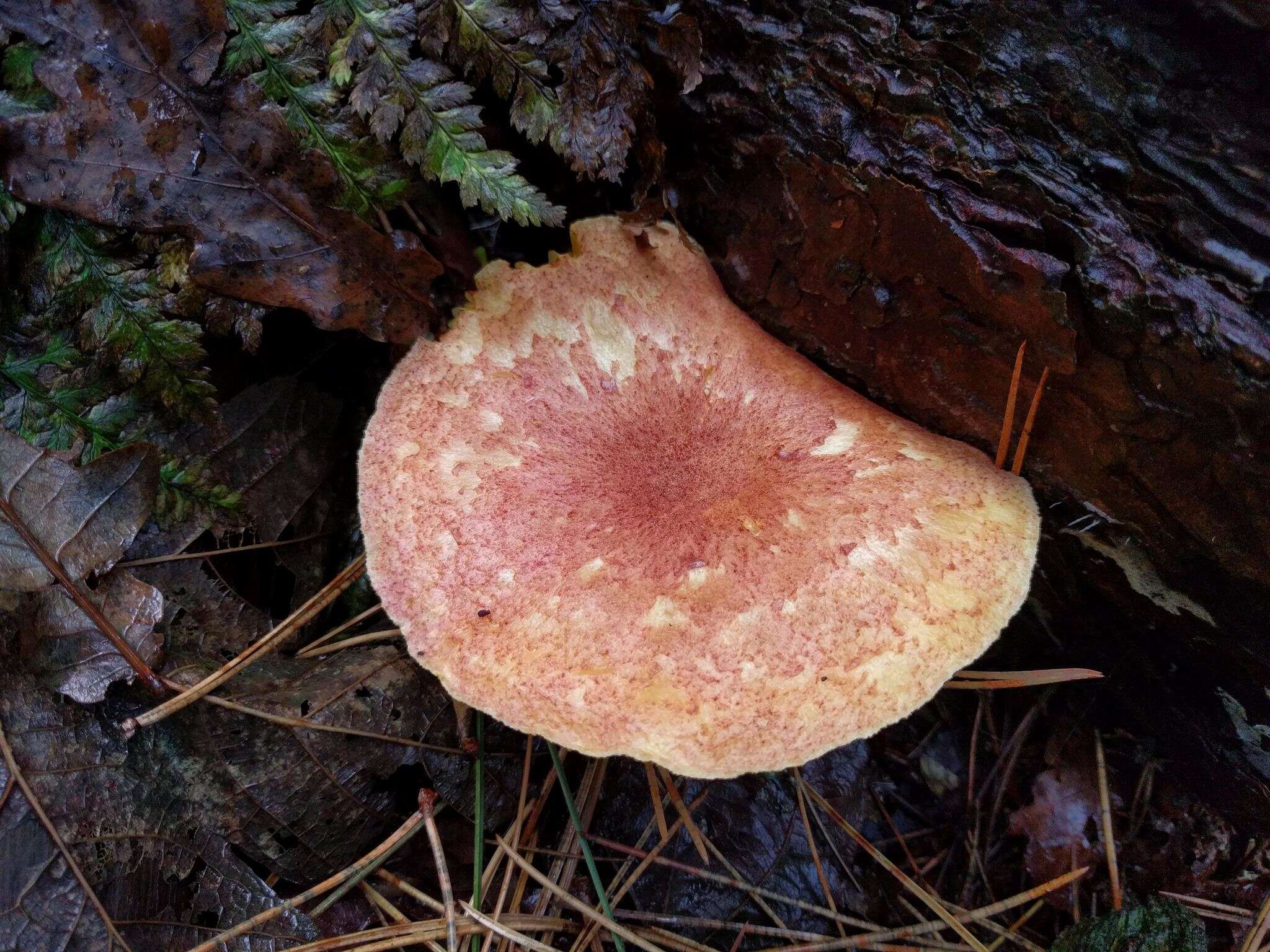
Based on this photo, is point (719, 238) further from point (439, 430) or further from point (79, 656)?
point (79, 656)

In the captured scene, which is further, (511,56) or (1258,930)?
(1258,930)

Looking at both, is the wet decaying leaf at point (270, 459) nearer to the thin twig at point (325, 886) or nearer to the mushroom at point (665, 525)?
the mushroom at point (665, 525)

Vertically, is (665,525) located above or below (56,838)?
above

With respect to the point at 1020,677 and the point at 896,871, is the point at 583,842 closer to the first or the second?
the point at 896,871

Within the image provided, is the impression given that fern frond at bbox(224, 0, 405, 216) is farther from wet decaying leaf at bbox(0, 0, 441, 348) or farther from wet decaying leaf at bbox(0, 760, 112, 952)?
wet decaying leaf at bbox(0, 760, 112, 952)

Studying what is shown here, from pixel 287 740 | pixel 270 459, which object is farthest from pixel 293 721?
pixel 270 459

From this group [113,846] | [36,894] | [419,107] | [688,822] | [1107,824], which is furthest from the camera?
[1107,824]

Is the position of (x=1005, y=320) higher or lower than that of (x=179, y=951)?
higher

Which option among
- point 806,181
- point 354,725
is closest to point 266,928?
point 354,725

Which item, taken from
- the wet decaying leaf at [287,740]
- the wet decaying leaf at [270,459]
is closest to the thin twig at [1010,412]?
the wet decaying leaf at [287,740]
